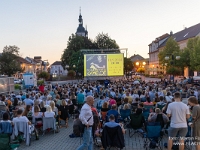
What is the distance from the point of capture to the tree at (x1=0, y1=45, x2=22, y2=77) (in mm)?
45188

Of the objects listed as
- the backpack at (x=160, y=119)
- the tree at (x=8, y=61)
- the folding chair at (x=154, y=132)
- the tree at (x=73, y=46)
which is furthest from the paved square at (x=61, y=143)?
the tree at (x=73, y=46)

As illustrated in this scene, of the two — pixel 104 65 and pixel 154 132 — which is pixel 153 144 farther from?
pixel 104 65

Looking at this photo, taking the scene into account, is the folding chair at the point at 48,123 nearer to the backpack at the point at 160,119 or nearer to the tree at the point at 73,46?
the backpack at the point at 160,119

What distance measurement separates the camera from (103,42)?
202ft

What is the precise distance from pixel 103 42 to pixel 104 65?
107 ft

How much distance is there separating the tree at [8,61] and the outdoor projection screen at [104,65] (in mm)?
21320

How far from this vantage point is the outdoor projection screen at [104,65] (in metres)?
29.8

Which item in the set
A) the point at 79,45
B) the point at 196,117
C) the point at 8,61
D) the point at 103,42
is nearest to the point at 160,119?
the point at 196,117

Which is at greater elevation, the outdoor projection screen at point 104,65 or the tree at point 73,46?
the tree at point 73,46

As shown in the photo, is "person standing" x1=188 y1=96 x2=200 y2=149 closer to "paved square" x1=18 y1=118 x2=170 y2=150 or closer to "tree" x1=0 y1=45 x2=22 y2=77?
"paved square" x1=18 y1=118 x2=170 y2=150

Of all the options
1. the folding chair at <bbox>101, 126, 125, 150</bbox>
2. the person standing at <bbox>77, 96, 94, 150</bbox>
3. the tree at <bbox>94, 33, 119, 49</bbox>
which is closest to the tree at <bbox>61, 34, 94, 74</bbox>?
the tree at <bbox>94, 33, 119, 49</bbox>

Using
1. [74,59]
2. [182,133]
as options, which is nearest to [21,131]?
[182,133]

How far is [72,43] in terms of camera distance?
191 feet

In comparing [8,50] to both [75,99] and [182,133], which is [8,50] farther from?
[182,133]
